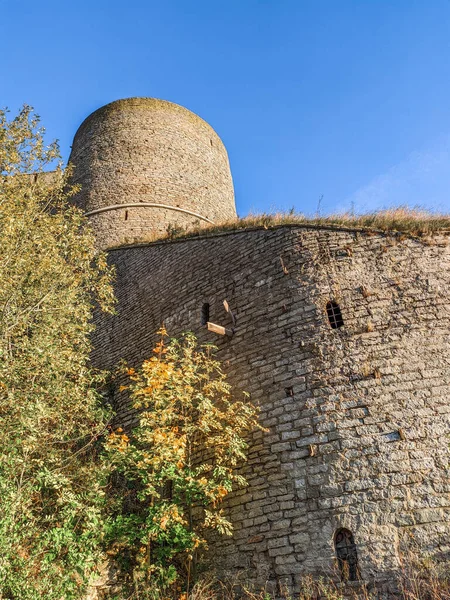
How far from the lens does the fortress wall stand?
231 inches

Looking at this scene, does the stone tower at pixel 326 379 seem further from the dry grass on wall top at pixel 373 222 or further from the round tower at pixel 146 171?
the round tower at pixel 146 171

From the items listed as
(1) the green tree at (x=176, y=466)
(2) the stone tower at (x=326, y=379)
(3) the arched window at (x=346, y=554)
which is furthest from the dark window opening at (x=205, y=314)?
(3) the arched window at (x=346, y=554)

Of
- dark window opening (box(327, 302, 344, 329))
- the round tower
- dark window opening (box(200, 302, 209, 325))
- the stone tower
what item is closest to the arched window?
the stone tower

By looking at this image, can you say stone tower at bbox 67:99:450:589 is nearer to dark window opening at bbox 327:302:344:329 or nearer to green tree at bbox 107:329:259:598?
dark window opening at bbox 327:302:344:329

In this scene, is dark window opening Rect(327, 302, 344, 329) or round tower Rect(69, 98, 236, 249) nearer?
dark window opening Rect(327, 302, 344, 329)

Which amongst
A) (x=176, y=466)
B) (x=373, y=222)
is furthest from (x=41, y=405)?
(x=373, y=222)

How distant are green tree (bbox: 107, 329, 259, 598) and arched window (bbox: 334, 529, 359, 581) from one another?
146cm

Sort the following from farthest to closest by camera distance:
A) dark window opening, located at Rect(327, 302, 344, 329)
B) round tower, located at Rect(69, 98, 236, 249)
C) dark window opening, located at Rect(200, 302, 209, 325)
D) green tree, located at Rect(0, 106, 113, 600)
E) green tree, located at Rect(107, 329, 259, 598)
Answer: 1. round tower, located at Rect(69, 98, 236, 249)
2. dark window opening, located at Rect(200, 302, 209, 325)
3. dark window opening, located at Rect(327, 302, 344, 329)
4. green tree, located at Rect(107, 329, 259, 598)
5. green tree, located at Rect(0, 106, 113, 600)

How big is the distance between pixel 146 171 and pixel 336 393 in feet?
34.5

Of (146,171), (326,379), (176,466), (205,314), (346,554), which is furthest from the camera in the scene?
(146,171)

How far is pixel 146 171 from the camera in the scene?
1485cm

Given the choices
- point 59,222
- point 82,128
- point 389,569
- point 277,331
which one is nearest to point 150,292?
point 59,222

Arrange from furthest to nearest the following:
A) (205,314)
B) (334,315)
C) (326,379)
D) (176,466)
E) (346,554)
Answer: (205,314) → (334,315) → (326,379) → (176,466) → (346,554)

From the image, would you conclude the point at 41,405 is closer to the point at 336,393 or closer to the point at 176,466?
the point at 176,466
